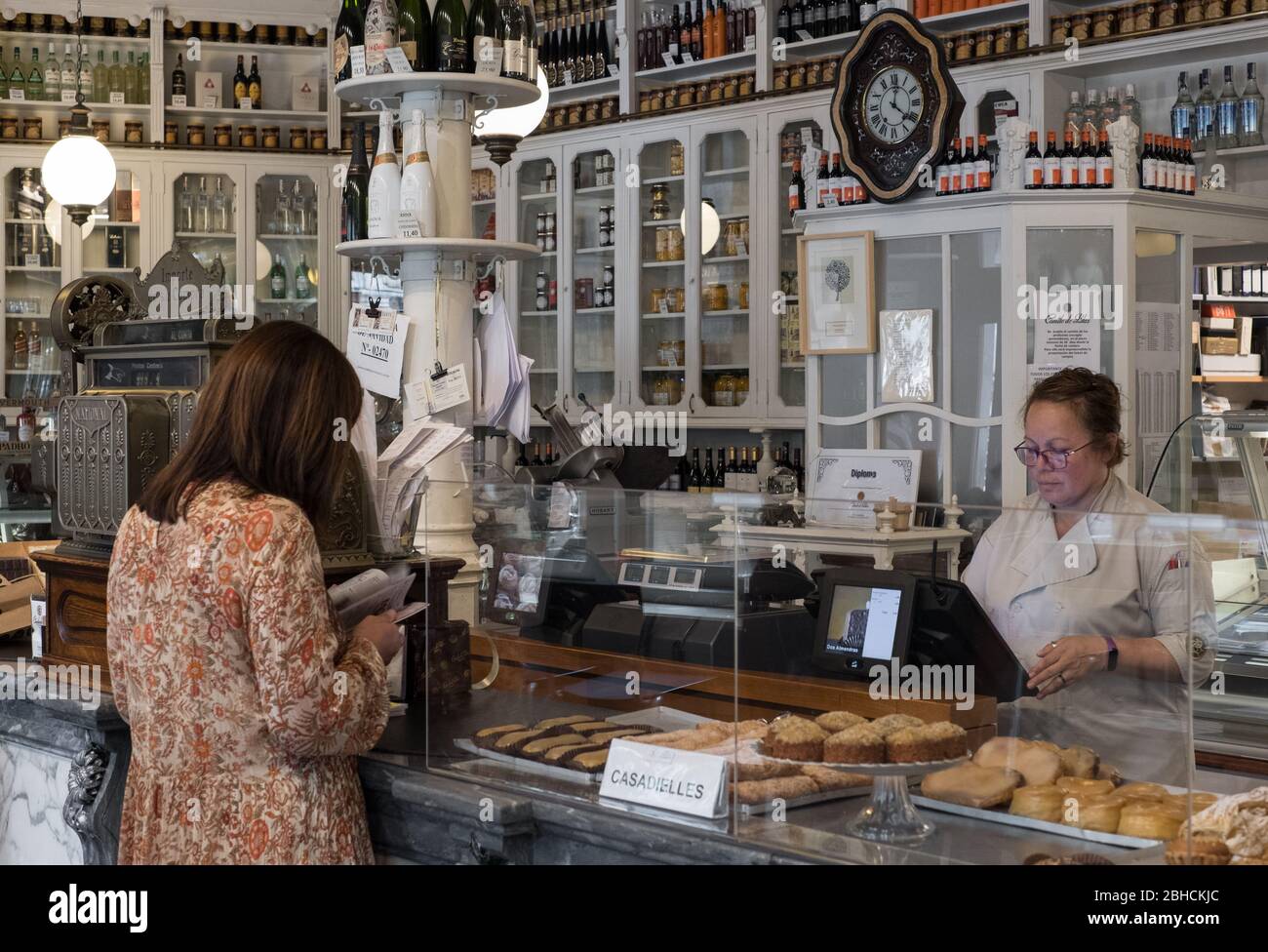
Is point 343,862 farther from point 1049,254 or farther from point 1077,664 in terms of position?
point 1049,254

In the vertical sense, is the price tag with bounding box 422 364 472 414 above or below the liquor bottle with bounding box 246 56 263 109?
below

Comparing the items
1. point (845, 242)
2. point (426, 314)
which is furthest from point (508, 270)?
point (426, 314)

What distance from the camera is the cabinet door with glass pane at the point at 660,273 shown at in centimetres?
647

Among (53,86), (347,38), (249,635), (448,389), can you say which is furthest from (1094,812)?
(53,86)

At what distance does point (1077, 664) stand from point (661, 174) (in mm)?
5227

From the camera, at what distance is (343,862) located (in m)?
1.84

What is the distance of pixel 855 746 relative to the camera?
1.59 metres

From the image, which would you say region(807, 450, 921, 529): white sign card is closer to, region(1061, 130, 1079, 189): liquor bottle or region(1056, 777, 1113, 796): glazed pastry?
region(1061, 130, 1079, 189): liquor bottle

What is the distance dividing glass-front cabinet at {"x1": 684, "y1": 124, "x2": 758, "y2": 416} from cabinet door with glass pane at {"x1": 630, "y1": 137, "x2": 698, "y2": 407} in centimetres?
12

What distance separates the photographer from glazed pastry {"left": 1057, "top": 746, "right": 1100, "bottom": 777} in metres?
1.52

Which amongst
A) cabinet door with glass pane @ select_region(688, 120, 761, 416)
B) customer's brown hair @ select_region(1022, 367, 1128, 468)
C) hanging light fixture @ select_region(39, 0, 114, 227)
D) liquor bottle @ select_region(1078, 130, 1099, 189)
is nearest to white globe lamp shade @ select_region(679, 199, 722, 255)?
→ cabinet door with glass pane @ select_region(688, 120, 761, 416)

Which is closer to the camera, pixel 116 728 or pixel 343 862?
pixel 343 862

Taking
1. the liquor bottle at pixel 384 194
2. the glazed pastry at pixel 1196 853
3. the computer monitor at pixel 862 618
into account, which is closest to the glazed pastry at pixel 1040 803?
the glazed pastry at pixel 1196 853

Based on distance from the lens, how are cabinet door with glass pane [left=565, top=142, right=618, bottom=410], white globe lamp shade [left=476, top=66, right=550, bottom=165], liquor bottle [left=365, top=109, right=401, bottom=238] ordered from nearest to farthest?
liquor bottle [left=365, top=109, right=401, bottom=238] < white globe lamp shade [left=476, top=66, right=550, bottom=165] < cabinet door with glass pane [left=565, top=142, right=618, bottom=410]
